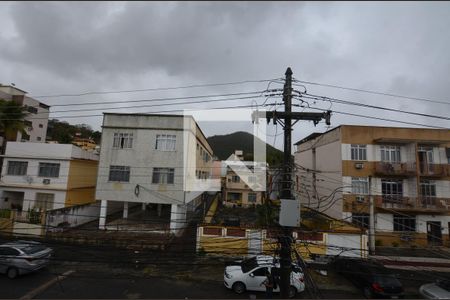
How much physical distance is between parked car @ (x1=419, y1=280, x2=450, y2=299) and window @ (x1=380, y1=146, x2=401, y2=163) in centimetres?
1342

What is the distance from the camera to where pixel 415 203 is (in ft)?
72.3

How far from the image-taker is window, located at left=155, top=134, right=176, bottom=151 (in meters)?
21.7

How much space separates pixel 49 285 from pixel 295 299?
1087cm

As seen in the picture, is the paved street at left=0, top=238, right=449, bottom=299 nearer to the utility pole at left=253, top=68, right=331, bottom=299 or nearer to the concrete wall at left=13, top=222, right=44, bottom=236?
the concrete wall at left=13, top=222, right=44, bottom=236

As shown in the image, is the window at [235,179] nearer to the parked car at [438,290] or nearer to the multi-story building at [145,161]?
the multi-story building at [145,161]

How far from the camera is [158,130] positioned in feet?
71.9

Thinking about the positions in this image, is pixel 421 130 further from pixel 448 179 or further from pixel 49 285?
pixel 49 285

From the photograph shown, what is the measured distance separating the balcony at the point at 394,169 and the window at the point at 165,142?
54.9 feet

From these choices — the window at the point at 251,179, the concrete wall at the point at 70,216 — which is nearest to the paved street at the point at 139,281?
the concrete wall at the point at 70,216

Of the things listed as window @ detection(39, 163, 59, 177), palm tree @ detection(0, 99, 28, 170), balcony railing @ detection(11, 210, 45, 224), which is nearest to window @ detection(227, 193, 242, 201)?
window @ detection(39, 163, 59, 177)

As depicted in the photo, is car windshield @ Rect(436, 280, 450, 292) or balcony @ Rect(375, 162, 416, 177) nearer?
car windshield @ Rect(436, 280, 450, 292)

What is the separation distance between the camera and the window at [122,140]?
21.9 m

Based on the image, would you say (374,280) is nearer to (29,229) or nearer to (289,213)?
(289,213)

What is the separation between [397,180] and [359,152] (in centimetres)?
394
